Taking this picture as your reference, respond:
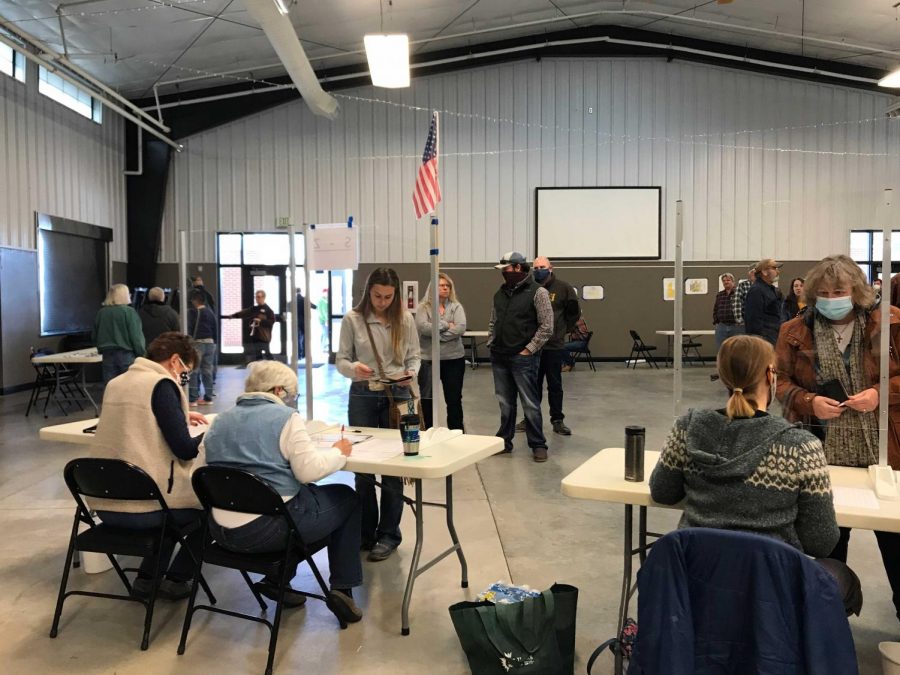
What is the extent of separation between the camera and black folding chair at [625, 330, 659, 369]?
1262cm

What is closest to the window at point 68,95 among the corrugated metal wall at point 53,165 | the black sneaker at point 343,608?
the corrugated metal wall at point 53,165

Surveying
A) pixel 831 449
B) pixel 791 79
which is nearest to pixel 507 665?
pixel 831 449

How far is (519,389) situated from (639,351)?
7990mm

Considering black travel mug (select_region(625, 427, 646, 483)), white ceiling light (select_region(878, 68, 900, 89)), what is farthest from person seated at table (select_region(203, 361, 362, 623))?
white ceiling light (select_region(878, 68, 900, 89))

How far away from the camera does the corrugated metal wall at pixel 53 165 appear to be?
9078 mm

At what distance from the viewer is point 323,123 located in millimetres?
12875

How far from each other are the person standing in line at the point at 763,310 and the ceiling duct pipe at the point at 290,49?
5310 millimetres

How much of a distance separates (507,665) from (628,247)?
458 inches

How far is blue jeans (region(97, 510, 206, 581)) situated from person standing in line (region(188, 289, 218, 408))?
4.90ft

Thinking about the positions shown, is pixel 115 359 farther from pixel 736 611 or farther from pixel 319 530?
pixel 736 611

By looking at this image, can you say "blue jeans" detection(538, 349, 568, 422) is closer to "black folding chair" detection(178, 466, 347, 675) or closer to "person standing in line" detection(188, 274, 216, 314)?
"person standing in line" detection(188, 274, 216, 314)

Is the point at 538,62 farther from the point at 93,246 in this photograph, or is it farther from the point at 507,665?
the point at 507,665

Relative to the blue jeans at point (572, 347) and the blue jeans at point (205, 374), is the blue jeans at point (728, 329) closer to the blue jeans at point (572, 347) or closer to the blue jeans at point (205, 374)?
the blue jeans at point (205, 374)

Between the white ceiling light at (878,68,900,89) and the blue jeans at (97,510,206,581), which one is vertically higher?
the white ceiling light at (878,68,900,89)
